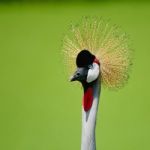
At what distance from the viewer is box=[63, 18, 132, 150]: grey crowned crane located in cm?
246

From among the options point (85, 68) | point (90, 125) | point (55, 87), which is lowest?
point (90, 125)

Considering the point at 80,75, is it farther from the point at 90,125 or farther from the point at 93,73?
→ the point at 90,125

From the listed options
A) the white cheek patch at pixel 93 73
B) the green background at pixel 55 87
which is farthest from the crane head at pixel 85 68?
the green background at pixel 55 87

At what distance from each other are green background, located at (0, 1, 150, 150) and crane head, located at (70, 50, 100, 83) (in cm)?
69

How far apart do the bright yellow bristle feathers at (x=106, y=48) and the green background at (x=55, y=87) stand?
593 millimetres

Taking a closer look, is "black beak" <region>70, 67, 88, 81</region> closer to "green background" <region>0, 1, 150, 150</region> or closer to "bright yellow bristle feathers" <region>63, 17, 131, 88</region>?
"bright yellow bristle feathers" <region>63, 17, 131, 88</region>

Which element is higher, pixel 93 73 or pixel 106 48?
pixel 106 48

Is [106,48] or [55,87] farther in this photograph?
[55,87]

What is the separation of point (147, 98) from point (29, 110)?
1.98 ft

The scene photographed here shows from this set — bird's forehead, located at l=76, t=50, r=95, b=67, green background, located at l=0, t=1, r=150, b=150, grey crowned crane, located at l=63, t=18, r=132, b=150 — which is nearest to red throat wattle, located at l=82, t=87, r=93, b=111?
grey crowned crane, located at l=63, t=18, r=132, b=150

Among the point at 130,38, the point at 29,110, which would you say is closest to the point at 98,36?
the point at 130,38

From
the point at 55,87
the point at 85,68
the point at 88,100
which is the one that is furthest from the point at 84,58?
the point at 55,87

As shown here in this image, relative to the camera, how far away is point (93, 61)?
2.46 meters

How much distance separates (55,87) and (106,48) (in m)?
0.74
